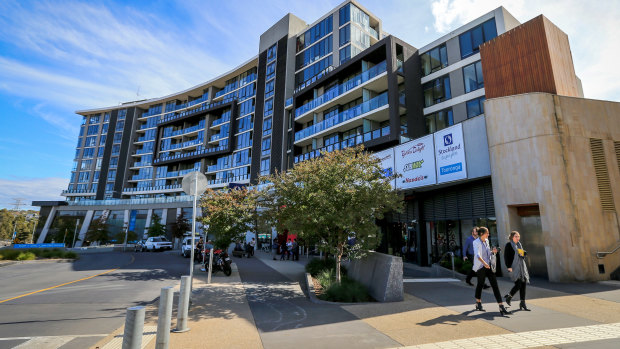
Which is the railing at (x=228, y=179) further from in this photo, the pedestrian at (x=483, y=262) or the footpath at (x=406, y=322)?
the pedestrian at (x=483, y=262)

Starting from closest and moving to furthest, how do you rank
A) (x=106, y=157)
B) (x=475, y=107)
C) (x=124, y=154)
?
(x=475, y=107) → (x=124, y=154) → (x=106, y=157)

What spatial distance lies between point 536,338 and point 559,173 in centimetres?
868

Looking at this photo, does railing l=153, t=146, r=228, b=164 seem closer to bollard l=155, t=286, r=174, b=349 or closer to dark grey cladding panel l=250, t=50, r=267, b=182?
dark grey cladding panel l=250, t=50, r=267, b=182

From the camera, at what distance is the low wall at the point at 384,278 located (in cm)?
785

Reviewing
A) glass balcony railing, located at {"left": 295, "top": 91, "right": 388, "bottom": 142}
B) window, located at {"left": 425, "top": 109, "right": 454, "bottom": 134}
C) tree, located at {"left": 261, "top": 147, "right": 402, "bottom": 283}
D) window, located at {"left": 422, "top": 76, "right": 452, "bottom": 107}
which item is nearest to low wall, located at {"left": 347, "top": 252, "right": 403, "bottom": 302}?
tree, located at {"left": 261, "top": 147, "right": 402, "bottom": 283}

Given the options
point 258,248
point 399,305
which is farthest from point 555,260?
point 258,248

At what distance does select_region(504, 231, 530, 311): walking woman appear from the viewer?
6.57 meters

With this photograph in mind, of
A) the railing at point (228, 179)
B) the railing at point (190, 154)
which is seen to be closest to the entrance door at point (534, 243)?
the railing at point (228, 179)

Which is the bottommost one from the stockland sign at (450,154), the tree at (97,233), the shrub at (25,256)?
the shrub at (25,256)

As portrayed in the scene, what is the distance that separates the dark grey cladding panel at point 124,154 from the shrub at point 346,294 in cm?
7192

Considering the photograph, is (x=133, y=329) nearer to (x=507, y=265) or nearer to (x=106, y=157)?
(x=507, y=265)

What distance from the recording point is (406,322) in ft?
19.4

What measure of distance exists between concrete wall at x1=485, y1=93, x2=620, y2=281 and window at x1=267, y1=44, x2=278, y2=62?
40.0 meters

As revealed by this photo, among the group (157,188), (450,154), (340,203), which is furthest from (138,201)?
(340,203)
